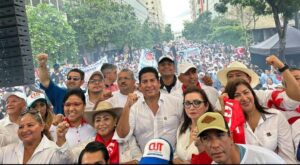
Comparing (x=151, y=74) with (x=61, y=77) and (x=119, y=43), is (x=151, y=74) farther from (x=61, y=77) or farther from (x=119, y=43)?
(x=119, y=43)

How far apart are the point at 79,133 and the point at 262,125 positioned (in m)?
1.50

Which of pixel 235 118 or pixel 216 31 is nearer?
pixel 235 118

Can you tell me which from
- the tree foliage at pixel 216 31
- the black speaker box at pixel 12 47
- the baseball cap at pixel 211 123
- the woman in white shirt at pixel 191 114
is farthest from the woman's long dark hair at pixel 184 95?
the tree foliage at pixel 216 31

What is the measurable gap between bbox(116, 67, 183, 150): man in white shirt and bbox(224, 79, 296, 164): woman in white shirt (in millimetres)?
579

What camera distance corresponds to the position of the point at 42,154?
2045 mm

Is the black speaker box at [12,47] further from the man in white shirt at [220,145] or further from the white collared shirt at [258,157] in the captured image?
the white collared shirt at [258,157]

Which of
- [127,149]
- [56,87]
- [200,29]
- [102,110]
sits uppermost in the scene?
[200,29]

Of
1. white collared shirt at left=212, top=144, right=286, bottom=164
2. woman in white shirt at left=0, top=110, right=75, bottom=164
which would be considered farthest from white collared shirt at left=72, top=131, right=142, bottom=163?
white collared shirt at left=212, top=144, right=286, bottom=164

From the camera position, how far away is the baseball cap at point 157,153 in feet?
5.56

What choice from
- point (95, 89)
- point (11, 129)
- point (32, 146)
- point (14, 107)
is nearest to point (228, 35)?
point (95, 89)

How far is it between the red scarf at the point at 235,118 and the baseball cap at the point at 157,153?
780 millimetres

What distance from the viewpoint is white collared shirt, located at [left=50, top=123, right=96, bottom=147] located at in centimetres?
293

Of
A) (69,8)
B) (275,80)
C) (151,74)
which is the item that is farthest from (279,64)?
(69,8)

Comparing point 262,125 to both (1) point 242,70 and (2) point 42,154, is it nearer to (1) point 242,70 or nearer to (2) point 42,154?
(1) point 242,70
